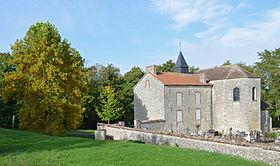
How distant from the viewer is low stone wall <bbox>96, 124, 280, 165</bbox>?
1755 cm

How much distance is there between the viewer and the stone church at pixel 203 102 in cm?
3906

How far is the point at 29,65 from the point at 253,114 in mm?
23942

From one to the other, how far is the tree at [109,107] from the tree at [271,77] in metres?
20.9

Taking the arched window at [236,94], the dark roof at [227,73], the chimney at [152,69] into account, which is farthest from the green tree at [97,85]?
the arched window at [236,94]

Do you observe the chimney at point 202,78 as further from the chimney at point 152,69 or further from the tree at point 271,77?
the tree at point 271,77

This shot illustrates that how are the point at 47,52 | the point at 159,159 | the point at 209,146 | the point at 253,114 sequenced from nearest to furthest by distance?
the point at 159,159, the point at 209,146, the point at 47,52, the point at 253,114

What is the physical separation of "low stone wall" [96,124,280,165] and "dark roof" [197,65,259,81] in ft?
48.5

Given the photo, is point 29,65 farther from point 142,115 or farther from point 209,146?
point 142,115

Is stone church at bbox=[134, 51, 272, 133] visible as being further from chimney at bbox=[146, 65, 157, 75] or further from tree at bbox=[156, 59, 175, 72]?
tree at bbox=[156, 59, 175, 72]

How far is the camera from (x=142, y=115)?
1663 inches

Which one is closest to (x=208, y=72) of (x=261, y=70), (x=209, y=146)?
(x=261, y=70)

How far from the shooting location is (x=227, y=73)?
40875 mm

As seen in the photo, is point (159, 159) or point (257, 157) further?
point (257, 157)

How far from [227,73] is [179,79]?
17.7 ft
